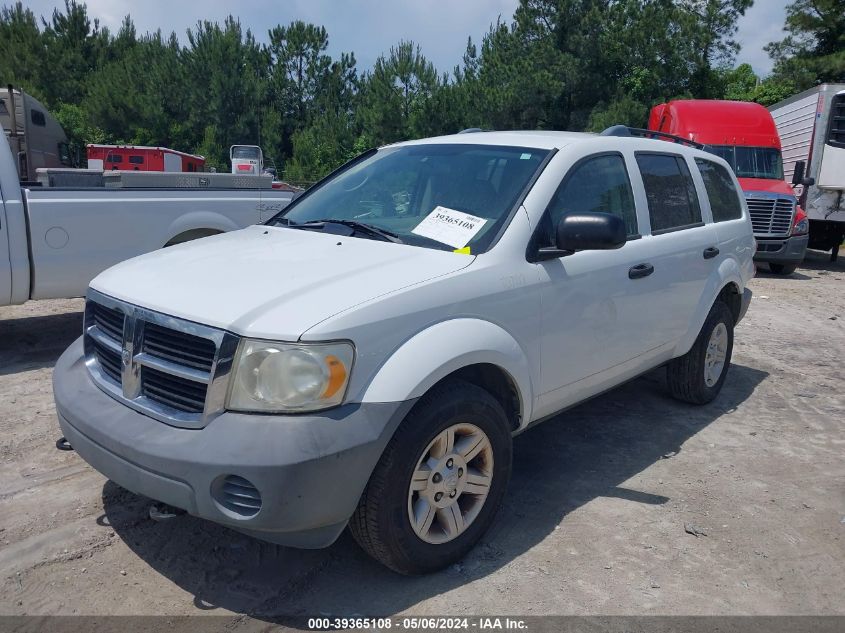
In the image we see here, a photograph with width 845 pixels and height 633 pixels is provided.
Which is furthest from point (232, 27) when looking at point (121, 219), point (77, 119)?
point (121, 219)

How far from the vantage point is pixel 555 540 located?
134 inches

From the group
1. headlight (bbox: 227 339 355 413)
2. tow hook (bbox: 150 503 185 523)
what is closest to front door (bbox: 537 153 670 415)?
headlight (bbox: 227 339 355 413)

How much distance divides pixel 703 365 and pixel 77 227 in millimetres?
5150

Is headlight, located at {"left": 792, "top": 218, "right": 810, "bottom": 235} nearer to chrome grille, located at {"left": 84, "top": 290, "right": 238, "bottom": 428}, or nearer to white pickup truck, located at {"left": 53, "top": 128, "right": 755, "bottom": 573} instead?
white pickup truck, located at {"left": 53, "top": 128, "right": 755, "bottom": 573}

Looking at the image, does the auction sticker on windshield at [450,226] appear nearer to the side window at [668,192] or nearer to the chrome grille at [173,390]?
the chrome grille at [173,390]

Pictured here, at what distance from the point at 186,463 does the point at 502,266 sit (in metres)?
A: 1.56

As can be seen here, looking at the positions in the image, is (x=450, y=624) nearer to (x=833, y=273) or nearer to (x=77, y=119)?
(x=833, y=273)

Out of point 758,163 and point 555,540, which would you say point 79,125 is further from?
point 555,540

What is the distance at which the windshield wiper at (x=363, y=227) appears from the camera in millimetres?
3443

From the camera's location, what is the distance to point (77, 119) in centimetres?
3844

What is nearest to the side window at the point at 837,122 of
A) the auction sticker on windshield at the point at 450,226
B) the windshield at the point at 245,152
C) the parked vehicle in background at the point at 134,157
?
the auction sticker on windshield at the point at 450,226

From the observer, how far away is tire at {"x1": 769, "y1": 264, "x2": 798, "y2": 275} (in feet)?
43.7

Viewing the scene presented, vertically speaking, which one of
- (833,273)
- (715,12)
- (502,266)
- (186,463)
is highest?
(715,12)

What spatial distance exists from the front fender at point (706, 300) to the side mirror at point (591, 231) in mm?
1719
